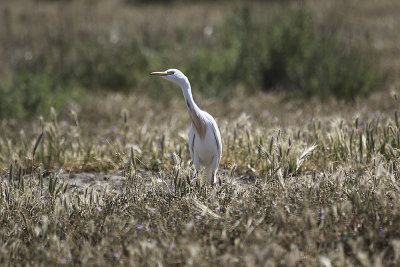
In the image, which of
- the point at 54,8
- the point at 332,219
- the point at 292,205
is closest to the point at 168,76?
the point at 292,205

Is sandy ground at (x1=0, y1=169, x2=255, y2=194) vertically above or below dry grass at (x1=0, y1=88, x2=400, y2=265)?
below

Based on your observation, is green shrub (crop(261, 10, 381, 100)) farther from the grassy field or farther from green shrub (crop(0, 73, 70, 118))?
green shrub (crop(0, 73, 70, 118))

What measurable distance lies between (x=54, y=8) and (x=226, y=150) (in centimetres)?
1586

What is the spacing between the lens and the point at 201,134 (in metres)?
3.59

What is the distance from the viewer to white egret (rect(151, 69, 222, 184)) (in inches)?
135

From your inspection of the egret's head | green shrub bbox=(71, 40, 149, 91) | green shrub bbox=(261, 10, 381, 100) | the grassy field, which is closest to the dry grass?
the grassy field

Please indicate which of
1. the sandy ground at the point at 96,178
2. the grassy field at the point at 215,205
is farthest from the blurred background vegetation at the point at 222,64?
the sandy ground at the point at 96,178

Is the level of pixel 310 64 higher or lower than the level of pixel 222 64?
higher

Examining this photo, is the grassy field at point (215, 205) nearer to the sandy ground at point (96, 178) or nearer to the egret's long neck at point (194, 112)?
the sandy ground at point (96, 178)


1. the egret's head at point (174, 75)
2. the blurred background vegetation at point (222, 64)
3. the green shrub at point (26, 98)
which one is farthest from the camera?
the blurred background vegetation at point (222, 64)

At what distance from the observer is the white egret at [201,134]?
11.2ft

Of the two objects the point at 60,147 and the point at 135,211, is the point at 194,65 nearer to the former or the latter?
the point at 60,147

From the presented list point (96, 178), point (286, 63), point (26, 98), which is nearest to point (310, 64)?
point (286, 63)

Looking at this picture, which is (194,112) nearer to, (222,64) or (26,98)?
(26,98)
